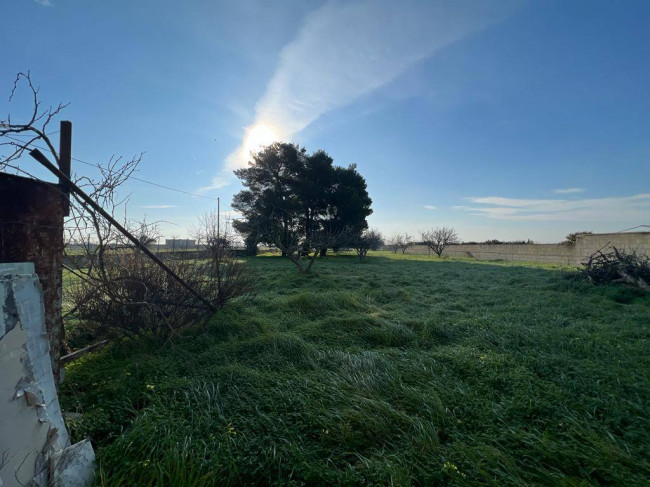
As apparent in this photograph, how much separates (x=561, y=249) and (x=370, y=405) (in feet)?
78.8

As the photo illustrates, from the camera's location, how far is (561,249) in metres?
20.1

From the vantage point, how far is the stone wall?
14.1 meters

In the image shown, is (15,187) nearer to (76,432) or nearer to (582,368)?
(76,432)

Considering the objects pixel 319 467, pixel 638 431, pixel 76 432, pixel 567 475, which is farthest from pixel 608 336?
pixel 76 432

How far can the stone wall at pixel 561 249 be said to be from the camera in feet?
46.3

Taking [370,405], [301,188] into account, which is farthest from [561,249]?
[370,405]

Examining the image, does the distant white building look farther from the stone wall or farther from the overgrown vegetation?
the stone wall

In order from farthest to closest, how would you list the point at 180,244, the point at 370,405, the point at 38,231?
the point at 180,244
the point at 370,405
the point at 38,231

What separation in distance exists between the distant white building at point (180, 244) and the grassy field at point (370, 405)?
139 centimetres

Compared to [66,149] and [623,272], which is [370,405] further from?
[623,272]

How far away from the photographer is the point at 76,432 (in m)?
2.05

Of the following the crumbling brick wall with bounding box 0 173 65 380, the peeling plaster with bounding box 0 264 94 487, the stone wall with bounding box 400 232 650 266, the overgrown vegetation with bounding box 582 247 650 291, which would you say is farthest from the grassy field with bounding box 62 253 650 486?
the stone wall with bounding box 400 232 650 266

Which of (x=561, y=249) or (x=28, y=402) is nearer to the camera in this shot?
(x=28, y=402)

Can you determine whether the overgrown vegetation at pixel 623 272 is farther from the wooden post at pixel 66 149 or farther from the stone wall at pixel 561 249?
the wooden post at pixel 66 149
